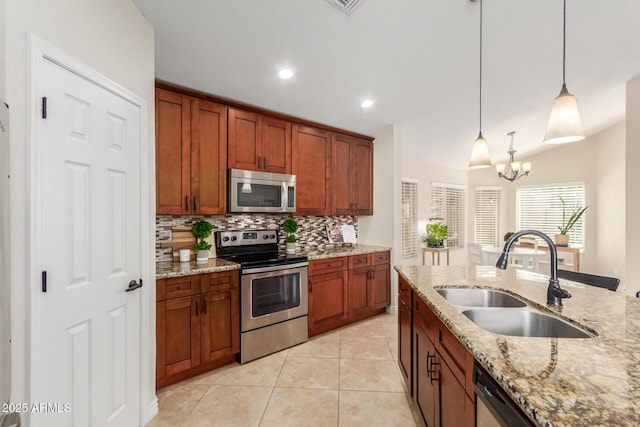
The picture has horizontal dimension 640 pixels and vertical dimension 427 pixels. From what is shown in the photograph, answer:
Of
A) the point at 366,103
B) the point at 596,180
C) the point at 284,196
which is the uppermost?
the point at 366,103

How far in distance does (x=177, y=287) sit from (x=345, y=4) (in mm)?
2350

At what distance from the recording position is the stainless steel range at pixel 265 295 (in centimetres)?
261

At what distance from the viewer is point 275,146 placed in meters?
3.19

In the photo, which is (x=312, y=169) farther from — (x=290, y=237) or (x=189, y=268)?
(x=189, y=268)

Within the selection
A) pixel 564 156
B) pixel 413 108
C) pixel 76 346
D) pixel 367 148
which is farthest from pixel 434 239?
pixel 76 346

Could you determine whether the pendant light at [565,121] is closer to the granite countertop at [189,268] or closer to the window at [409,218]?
the granite countertop at [189,268]

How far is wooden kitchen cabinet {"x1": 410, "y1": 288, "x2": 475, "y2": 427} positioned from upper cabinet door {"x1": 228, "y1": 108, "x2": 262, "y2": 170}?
205 centimetres

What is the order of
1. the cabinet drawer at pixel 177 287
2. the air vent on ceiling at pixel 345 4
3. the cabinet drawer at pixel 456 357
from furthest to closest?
1. the cabinet drawer at pixel 177 287
2. the air vent on ceiling at pixel 345 4
3. the cabinet drawer at pixel 456 357

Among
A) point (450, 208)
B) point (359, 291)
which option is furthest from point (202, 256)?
point (450, 208)

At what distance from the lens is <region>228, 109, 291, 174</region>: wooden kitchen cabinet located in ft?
A: 9.41

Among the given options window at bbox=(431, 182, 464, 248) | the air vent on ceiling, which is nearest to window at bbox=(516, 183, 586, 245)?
window at bbox=(431, 182, 464, 248)

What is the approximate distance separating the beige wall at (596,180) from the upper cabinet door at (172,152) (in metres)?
6.20

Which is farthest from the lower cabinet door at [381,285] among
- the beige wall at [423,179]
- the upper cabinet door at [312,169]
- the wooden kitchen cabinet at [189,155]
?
the wooden kitchen cabinet at [189,155]

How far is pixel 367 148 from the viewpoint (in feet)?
13.5
